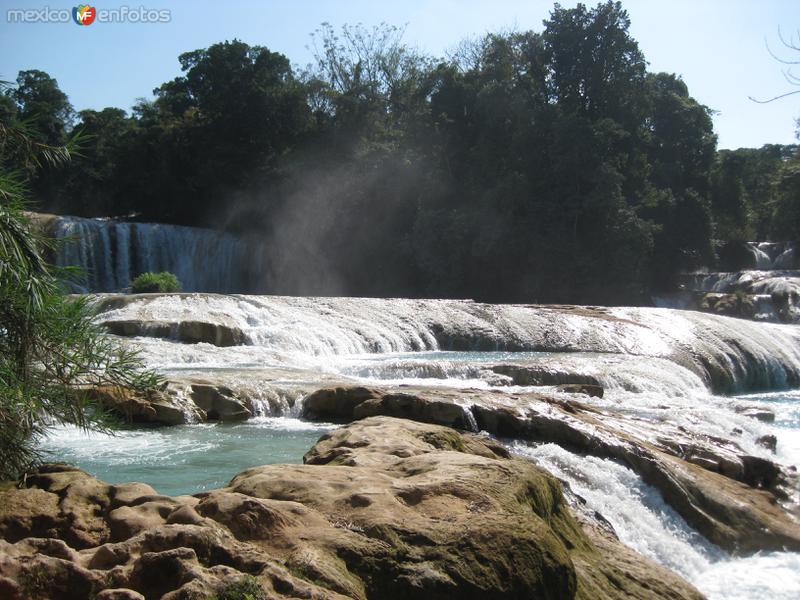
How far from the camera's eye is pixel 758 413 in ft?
37.2

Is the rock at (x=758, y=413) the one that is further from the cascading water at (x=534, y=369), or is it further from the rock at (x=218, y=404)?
the rock at (x=218, y=404)

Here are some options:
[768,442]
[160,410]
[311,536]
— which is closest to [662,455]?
[768,442]

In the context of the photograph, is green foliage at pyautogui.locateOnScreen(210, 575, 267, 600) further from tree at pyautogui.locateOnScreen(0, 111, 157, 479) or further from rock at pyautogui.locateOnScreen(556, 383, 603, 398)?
rock at pyautogui.locateOnScreen(556, 383, 603, 398)

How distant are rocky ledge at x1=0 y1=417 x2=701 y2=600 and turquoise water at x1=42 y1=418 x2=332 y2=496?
8.40ft

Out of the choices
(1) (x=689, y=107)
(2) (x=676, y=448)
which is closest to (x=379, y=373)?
(2) (x=676, y=448)

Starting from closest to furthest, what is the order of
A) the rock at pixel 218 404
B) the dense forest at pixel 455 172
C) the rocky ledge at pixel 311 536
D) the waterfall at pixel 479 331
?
the rocky ledge at pixel 311 536, the rock at pixel 218 404, the waterfall at pixel 479 331, the dense forest at pixel 455 172

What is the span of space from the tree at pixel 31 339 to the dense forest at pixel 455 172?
27497 mm

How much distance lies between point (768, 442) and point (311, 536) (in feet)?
25.9

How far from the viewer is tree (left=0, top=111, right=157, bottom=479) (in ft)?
11.5

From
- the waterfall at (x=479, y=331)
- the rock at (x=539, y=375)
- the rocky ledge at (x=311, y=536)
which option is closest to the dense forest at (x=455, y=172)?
the waterfall at (x=479, y=331)

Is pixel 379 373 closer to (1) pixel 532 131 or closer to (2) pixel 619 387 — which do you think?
(2) pixel 619 387

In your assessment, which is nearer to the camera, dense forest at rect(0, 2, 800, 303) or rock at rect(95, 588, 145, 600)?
rock at rect(95, 588, 145, 600)

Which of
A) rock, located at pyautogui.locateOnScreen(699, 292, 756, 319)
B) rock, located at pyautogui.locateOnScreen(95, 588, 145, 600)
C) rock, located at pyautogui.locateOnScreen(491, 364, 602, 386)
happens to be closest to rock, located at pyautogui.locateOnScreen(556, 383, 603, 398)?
rock, located at pyautogui.locateOnScreen(491, 364, 602, 386)

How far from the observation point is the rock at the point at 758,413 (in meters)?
11.3
